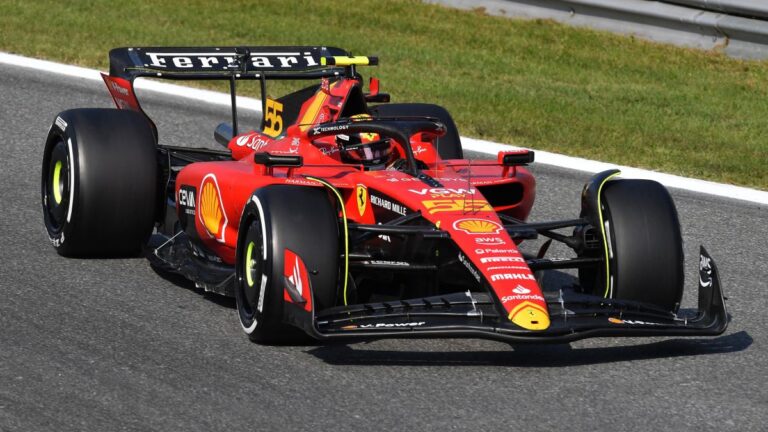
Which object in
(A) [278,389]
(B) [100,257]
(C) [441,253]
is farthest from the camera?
(B) [100,257]

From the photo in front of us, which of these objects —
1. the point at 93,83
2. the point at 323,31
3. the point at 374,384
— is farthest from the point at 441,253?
the point at 323,31

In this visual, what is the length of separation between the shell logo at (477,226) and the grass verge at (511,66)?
4514mm

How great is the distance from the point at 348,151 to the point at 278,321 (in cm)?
143

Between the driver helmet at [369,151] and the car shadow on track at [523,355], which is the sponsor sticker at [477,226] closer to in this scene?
the car shadow on track at [523,355]

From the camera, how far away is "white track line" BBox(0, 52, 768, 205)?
10.1 metres

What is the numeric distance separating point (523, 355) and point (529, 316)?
54cm

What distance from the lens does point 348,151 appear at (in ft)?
24.1

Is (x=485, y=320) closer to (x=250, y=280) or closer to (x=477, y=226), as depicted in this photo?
(x=477, y=226)

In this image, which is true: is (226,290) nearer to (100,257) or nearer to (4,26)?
(100,257)

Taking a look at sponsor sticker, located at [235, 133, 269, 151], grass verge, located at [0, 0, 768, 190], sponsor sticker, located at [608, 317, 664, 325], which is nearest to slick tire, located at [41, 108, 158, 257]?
sponsor sticker, located at [235, 133, 269, 151]

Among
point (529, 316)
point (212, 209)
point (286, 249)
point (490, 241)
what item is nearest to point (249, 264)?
point (286, 249)

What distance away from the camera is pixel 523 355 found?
6332 mm

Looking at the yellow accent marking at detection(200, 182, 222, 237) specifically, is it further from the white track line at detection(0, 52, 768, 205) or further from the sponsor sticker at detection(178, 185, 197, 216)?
the white track line at detection(0, 52, 768, 205)

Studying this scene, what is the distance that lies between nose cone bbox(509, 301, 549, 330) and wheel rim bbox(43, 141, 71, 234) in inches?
117
